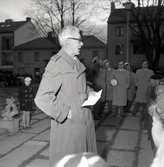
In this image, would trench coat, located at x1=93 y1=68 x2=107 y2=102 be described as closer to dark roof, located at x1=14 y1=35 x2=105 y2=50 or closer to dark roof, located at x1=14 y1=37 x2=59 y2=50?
dark roof, located at x1=14 y1=35 x2=105 y2=50

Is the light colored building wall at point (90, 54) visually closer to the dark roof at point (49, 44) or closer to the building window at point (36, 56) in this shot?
the dark roof at point (49, 44)

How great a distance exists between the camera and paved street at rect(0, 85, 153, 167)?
390 centimetres

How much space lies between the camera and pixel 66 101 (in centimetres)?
212

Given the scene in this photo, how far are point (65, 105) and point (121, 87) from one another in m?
5.93

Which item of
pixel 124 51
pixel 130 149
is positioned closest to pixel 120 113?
pixel 130 149

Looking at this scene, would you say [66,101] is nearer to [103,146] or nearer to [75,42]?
[75,42]

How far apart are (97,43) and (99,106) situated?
31.0 meters

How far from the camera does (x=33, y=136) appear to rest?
17.7 feet

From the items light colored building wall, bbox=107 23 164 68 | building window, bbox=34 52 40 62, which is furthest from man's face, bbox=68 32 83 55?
building window, bbox=34 52 40 62

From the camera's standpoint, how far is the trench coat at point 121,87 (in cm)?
771

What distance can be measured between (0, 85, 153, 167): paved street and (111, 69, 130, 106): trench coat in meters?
1.04

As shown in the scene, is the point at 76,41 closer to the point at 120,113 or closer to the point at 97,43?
the point at 120,113

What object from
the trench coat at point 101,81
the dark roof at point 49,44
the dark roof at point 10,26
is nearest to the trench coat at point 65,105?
the trench coat at point 101,81

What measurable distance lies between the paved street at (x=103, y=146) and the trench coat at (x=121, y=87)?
104cm
